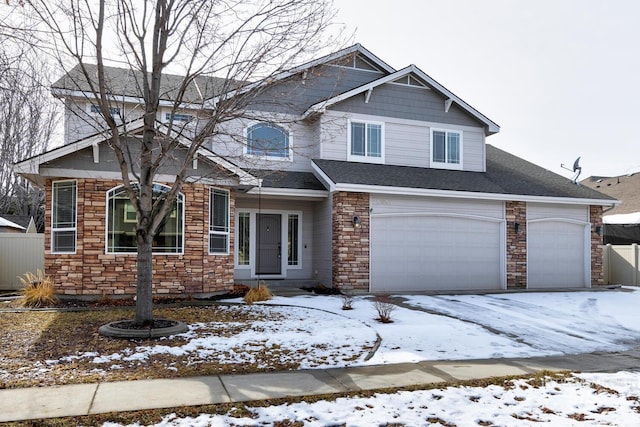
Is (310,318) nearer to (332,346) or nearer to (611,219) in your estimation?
(332,346)

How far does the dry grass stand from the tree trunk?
0.74 meters

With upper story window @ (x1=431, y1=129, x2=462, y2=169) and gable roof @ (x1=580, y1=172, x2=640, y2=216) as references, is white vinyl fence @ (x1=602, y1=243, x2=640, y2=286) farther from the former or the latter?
gable roof @ (x1=580, y1=172, x2=640, y2=216)

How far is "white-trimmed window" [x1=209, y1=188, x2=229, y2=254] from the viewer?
40.9 feet

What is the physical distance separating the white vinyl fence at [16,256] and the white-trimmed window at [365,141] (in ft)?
31.5

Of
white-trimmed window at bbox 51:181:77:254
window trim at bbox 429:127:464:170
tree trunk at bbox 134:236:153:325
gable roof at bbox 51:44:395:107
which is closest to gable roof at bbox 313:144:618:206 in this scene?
window trim at bbox 429:127:464:170

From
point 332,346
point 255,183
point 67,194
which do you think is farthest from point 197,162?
point 332,346

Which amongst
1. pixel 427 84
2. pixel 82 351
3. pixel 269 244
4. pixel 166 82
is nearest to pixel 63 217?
pixel 82 351

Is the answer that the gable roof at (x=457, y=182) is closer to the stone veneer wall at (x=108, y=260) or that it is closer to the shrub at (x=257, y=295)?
the shrub at (x=257, y=295)

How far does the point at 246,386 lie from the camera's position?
5500 millimetres

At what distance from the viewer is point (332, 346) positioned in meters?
7.49

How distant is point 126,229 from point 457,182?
31.3ft

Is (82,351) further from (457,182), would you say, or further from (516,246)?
(516,246)

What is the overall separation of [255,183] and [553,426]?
9.17 metres

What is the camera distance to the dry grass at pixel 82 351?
19.0 ft
